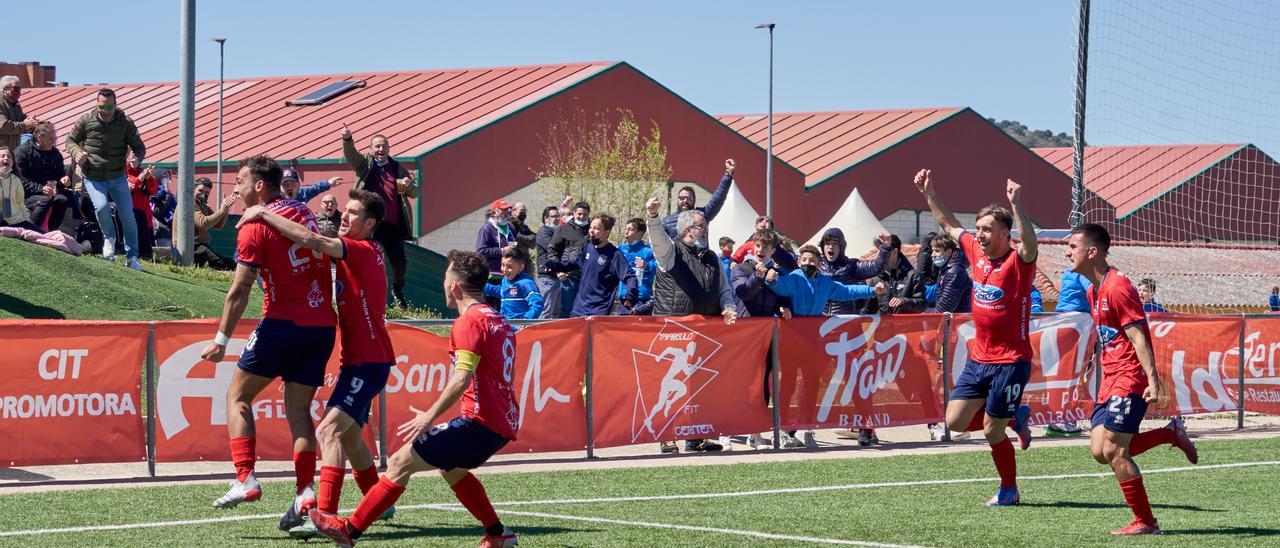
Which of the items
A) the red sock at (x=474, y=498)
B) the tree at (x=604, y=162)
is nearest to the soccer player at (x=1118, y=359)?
the red sock at (x=474, y=498)

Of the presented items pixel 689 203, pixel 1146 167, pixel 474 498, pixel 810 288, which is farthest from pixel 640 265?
pixel 1146 167

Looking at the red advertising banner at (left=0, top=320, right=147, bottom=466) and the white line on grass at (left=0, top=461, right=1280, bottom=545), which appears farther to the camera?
the red advertising banner at (left=0, top=320, right=147, bottom=466)

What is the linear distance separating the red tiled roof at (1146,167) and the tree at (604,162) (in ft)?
42.5

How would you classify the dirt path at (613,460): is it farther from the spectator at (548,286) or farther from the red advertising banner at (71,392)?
the spectator at (548,286)

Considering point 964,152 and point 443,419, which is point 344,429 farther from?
point 964,152

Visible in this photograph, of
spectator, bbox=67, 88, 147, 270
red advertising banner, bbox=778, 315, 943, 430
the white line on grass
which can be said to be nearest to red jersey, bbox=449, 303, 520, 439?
the white line on grass

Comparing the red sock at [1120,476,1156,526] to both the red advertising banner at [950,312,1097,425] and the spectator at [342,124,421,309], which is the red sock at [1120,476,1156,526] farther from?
the spectator at [342,124,421,309]

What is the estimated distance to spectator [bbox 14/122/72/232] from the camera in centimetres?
1812

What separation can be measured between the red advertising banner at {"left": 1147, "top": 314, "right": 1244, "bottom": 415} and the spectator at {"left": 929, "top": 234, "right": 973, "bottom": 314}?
212 cm

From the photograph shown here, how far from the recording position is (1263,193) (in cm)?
3859

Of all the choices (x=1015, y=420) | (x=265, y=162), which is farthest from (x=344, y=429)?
(x=1015, y=420)

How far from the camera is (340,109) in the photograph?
4916 centimetres

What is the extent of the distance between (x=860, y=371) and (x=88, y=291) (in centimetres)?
820

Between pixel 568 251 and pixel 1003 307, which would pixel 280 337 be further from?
pixel 568 251
